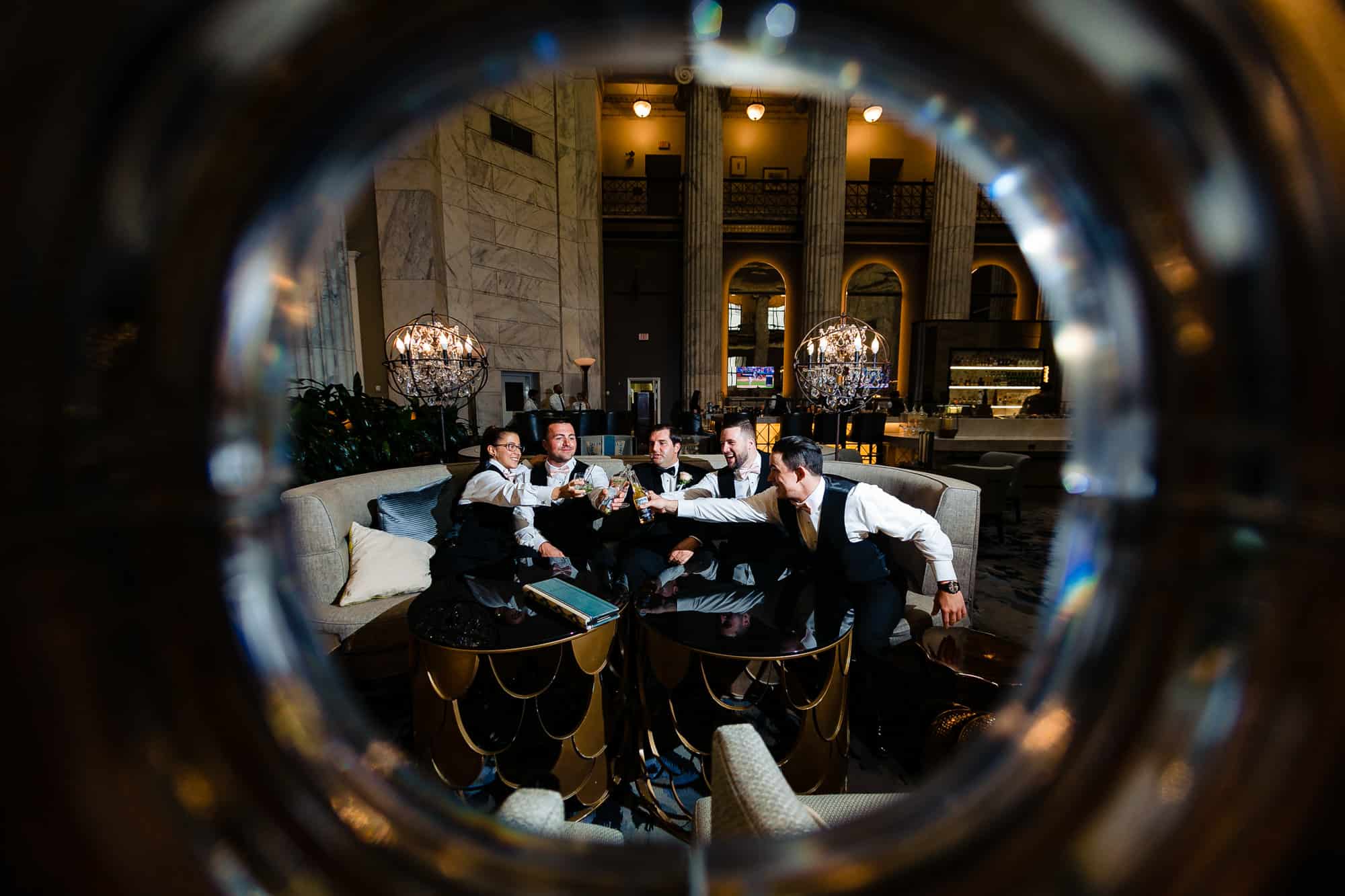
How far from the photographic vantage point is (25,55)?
0.19m

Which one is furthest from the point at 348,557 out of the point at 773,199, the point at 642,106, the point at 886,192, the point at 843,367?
the point at 886,192

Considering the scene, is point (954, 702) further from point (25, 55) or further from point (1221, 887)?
point (25, 55)

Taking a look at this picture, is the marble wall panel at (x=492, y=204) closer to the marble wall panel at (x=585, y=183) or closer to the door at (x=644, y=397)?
the marble wall panel at (x=585, y=183)

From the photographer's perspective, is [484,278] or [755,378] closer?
[484,278]

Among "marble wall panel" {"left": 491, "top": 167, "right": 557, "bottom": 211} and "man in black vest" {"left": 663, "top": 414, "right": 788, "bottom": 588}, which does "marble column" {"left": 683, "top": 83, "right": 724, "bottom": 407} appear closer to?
"marble wall panel" {"left": 491, "top": 167, "right": 557, "bottom": 211}

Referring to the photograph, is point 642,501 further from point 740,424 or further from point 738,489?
point 740,424

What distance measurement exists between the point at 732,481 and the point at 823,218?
22.4 ft

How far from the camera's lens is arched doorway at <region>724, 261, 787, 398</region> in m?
9.13

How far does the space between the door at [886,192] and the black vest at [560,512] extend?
894cm

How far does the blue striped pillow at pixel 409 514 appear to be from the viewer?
6.88 ft

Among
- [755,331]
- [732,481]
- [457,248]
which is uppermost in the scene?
[457,248]

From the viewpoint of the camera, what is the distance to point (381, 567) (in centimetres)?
183

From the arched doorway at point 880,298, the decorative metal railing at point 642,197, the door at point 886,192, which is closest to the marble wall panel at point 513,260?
the decorative metal railing at point 642,197

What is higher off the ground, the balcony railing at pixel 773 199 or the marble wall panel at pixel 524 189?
the balcony railing at pixel 773 199
